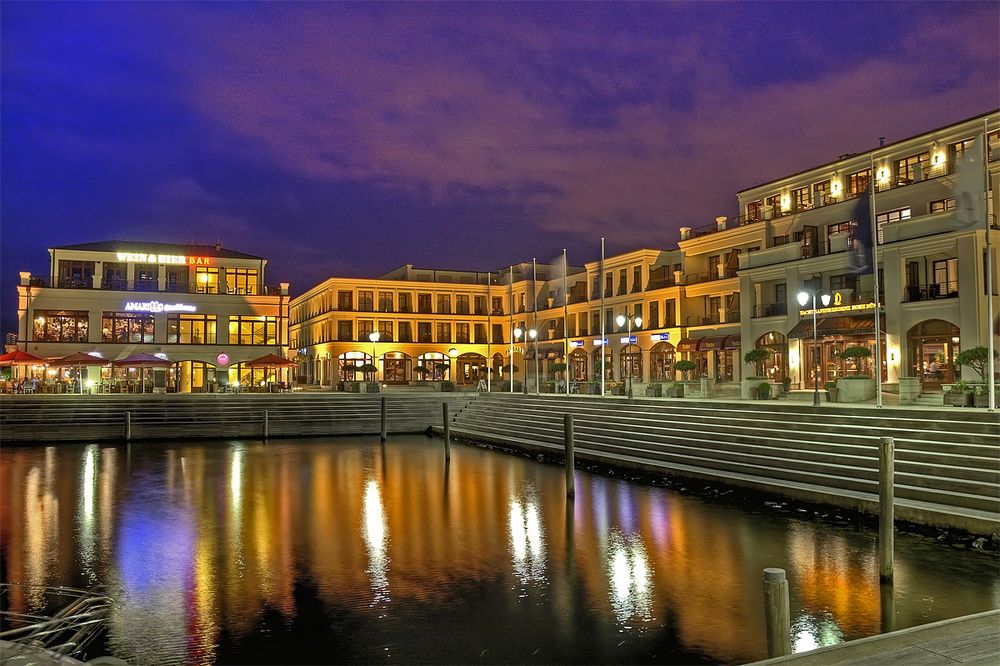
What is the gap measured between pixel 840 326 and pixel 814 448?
65.0ft

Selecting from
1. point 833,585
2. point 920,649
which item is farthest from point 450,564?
point 920,649

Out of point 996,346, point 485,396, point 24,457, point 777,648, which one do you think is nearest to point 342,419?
point 485,396

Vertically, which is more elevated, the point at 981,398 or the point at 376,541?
the point at 981,398

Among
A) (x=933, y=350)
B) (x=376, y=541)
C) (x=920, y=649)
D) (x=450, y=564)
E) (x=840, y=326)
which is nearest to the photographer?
(x=920, y=649)

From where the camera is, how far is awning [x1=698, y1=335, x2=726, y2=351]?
161 feet

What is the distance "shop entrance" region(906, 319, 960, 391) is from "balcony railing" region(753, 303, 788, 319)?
841 centimetres

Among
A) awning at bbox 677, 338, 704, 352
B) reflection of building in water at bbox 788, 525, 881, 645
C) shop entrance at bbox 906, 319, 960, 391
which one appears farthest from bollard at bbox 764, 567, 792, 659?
awning at bbox 677, 338, 704, 352

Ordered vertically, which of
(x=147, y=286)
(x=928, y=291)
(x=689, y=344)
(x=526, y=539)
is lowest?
(x=526, y=539)

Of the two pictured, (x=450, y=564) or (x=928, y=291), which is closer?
(x=450, y=564)

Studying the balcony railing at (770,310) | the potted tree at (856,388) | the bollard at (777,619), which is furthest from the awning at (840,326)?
the bollard at (777,619)

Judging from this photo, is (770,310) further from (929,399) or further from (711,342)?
(929,399)

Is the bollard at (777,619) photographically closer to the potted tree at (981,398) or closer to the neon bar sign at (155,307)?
the potted tree at (981,398)

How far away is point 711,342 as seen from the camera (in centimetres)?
4978

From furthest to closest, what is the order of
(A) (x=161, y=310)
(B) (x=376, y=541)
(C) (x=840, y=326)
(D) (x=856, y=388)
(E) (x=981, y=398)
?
(A) (x=161, y=310) < (C) (x=840, y=326) < (D) (x=856, y=388) < (E) (x=981, y=398) < (B) (x=376, y=541)
